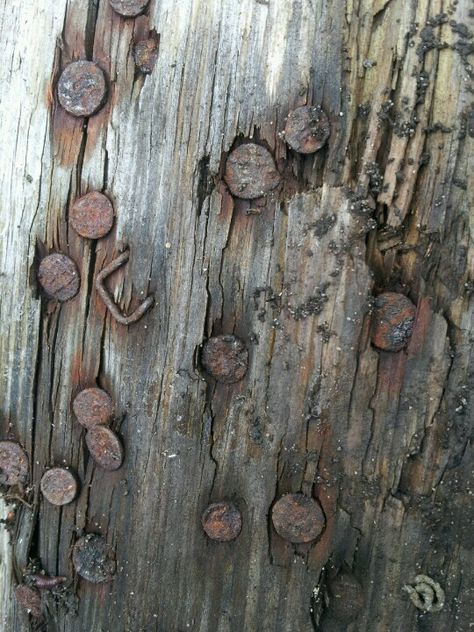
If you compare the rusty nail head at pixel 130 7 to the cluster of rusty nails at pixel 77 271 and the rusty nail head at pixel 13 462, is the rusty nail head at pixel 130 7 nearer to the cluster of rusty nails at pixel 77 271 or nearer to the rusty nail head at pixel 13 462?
the cluster of rusty nails at pixel 77 271

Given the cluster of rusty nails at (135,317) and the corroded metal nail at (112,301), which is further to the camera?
the corroded metal nail at (112,301)

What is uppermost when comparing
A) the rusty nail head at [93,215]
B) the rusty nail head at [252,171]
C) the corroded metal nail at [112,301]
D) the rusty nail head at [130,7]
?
the rusty nail head at [130,7]

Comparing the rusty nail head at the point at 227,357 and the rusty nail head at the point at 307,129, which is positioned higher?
the rusty nail head at the point at 307,129

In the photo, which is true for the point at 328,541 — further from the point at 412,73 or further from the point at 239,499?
the point at 412,73

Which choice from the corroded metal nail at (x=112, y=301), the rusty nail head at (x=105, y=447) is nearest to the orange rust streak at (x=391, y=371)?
the corroded metal nail at (x=112, y=301)

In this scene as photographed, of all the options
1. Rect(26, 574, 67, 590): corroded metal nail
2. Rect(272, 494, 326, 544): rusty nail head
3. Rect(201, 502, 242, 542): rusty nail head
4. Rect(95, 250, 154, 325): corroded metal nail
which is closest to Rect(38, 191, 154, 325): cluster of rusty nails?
Rect(95, 250, 154, 325): corroded metal nail

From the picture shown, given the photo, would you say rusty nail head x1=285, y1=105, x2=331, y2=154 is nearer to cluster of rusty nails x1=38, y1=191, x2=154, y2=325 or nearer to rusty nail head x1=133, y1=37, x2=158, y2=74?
rusty nail head x1=133, y1=37, x2=158, y2=74

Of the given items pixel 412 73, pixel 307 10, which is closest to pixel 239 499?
pixel 412 73

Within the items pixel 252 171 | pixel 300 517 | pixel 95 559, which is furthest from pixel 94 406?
pixel 252 171
